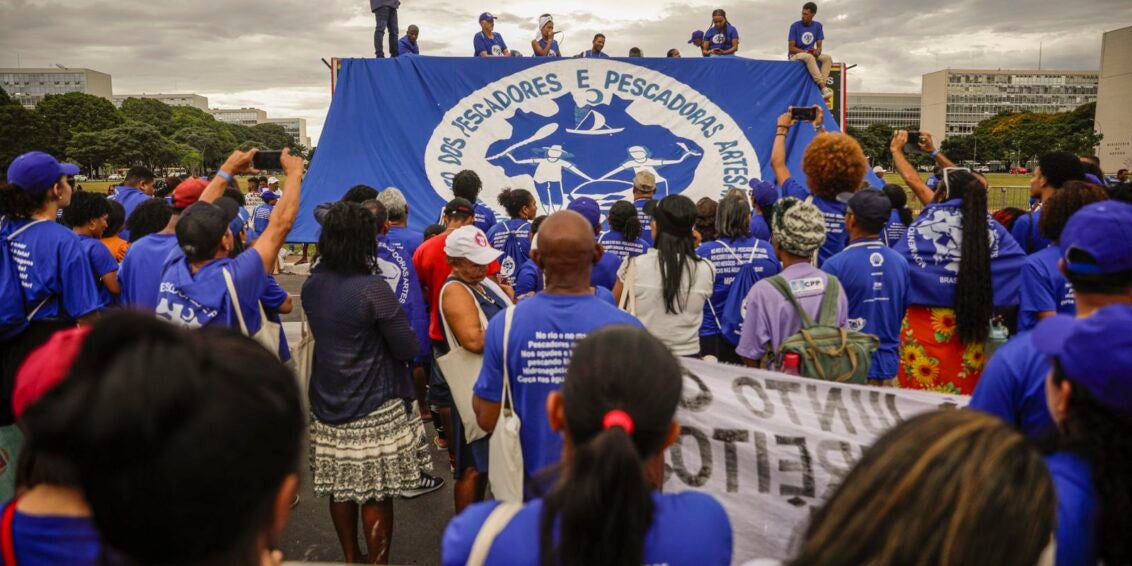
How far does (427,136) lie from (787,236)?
668cm

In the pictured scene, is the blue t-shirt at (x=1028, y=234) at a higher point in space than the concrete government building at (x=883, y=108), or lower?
lower

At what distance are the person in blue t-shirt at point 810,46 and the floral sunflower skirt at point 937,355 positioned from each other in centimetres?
616

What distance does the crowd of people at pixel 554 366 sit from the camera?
3.70 feet

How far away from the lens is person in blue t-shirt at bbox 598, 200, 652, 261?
5.19 m

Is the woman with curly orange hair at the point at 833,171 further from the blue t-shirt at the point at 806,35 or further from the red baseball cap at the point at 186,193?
the blue t-shirt at the point at 806,35

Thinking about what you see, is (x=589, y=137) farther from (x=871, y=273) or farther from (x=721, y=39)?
(x=871, y=273)

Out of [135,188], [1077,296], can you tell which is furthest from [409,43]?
[1077,296]

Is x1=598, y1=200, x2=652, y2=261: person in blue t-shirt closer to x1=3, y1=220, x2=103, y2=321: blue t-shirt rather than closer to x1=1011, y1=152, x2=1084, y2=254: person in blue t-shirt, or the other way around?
x1=1011, y1=152, x2=1084, y2=254: person in blue t-shirt

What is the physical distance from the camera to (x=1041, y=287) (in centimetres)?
361

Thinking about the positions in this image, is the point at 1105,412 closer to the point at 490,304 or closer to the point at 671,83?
the point at 490,304


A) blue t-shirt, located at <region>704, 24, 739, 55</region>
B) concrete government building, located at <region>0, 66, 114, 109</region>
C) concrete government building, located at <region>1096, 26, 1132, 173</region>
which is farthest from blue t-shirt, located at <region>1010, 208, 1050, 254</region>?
concrete government building, located at <region>0, 66, 114, 109</region>

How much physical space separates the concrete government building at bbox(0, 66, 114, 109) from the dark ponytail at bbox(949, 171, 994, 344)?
579 feet

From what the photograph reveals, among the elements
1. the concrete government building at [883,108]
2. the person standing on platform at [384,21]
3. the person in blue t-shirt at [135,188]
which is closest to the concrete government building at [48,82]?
the person standing on platform at [384,21]

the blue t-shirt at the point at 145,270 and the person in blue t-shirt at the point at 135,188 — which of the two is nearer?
the blue t-shirt at the point at 145,270
